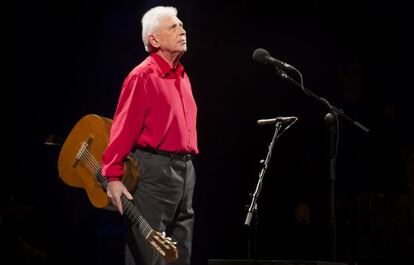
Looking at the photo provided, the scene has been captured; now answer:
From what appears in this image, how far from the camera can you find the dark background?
4746mm

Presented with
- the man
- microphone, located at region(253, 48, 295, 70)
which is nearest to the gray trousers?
the man

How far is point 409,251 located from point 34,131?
3174 mm

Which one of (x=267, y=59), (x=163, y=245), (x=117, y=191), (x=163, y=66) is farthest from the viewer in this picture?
(x=267, y=59)

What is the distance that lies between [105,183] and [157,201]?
0.31 meters

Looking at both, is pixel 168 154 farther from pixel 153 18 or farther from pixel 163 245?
pixel 153 18

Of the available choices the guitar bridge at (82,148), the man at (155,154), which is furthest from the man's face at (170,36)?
the guitar bridge at (82,148)

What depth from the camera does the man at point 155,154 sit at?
2918mm

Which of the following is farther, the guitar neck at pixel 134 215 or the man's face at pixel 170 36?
the man's face at pixel 170 36

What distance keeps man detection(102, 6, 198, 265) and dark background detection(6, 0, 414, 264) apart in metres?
1.47

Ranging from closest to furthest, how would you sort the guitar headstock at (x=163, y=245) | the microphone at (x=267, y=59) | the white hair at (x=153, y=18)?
the guitar headstock at (x=163, y=245), the white hair at (x=153, y=18), the microphone at (x=267, y=59)

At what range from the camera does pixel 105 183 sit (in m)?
3.07

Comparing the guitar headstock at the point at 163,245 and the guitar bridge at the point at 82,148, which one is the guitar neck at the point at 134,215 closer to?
the guitar headstock at the point at 163,245

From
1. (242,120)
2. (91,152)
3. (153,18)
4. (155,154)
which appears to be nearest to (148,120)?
(155,154)

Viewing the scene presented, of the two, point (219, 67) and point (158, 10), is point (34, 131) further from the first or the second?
point (158, 10)
